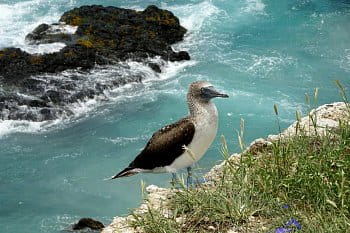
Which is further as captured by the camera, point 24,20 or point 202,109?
point 24,20

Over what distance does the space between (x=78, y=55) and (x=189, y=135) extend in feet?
48.3

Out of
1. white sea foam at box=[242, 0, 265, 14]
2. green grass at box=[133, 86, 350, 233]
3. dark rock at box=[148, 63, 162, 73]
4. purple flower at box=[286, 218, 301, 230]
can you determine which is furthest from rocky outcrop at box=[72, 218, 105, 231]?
white sea foam at box=[242, 0, 265, 14]

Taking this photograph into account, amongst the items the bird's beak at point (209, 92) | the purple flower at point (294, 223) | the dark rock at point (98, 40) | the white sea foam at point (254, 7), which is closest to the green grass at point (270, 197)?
the purple flower at point (294, 223)

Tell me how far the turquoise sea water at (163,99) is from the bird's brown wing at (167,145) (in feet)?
19.1

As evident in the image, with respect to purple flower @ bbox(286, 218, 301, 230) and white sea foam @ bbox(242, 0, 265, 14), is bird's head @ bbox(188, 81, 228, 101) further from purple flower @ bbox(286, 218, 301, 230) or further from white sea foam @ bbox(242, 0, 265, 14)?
white sea foam @ bbox(242, 0, 265, 14)

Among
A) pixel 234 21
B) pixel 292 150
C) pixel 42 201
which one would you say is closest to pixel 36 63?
pixel 42 201

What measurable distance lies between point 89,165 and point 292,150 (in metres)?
11.4

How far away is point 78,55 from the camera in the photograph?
2041 centimetres

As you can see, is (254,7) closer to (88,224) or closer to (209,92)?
(88,224)

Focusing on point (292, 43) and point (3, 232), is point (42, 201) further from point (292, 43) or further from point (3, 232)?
point (292, 43)

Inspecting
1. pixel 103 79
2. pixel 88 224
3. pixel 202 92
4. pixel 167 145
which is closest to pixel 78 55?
pixel 103 79

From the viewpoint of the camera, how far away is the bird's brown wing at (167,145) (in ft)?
20.4

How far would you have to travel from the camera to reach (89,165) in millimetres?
15922

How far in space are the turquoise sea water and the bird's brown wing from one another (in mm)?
5833
